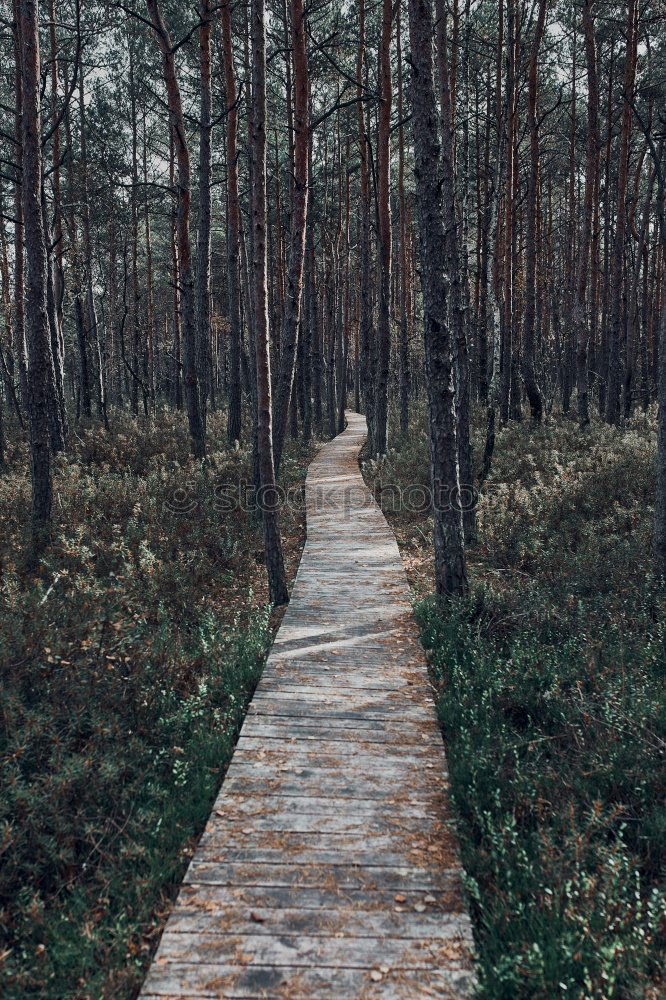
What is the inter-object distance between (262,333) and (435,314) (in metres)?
2.12

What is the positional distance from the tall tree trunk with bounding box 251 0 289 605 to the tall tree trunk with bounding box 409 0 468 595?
1886mm

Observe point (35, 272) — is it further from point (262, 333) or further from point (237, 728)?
point (237, 728)

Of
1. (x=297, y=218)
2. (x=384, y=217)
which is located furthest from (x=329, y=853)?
(x=384, y=217)

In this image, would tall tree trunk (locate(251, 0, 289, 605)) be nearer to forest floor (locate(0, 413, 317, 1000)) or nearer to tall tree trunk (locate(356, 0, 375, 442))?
forest floor (locate(0, 413, 317, 1000))

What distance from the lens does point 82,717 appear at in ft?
15.5

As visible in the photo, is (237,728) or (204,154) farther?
(204,154)

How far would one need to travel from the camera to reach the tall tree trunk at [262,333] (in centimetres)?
754

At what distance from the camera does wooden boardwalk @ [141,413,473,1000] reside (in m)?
2.81

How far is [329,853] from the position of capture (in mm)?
3553

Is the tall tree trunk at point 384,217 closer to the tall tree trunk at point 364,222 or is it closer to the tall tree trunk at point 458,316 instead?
the tall tree trunk at point 364,222

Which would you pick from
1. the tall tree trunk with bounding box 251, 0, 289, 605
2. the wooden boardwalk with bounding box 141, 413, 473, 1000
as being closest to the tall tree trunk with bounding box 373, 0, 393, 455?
the tall tree trunk with bounding box 251, 0, 289, 605

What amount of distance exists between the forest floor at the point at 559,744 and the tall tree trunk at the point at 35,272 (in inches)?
221

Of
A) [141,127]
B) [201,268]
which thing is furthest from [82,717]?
[141,127]

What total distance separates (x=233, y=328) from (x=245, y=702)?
44.2 feet
